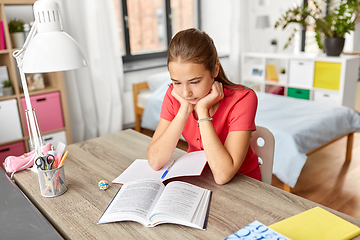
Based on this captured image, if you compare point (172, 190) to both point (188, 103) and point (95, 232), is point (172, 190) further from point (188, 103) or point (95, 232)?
point (188, 103)

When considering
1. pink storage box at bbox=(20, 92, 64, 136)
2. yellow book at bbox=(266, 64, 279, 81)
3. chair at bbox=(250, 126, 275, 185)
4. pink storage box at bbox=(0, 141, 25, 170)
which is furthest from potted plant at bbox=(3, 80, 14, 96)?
yellow book at bbox=(266, 64, 279, 81)

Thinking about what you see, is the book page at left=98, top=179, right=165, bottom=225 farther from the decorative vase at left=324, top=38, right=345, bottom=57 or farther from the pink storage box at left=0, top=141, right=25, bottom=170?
the decorative vase at left=324, top=38, right=345, bottom=57

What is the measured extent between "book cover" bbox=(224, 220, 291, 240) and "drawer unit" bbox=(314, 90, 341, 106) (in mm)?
3177

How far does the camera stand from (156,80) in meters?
3.60

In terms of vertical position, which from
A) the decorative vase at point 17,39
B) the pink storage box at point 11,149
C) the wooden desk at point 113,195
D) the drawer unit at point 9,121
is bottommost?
the pink storage box at point 11,149

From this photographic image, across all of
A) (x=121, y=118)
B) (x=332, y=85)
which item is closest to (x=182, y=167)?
(x=121, y=118)

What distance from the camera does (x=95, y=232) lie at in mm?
886

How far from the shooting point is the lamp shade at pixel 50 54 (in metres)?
1.01

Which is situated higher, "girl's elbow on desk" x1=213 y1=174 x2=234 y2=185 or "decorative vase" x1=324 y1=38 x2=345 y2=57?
"decorative vase" x1=324 y1=38 x2=345 y2=57

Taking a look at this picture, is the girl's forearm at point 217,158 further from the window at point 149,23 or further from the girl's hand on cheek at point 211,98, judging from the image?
the window at point 149,23

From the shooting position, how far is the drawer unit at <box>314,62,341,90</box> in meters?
3.56

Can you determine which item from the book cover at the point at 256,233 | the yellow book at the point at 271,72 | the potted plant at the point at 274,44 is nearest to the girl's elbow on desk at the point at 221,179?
the book cover at the point at 256,233

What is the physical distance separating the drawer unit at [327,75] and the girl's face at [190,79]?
2.84m

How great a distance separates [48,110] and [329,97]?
9.61 feet
